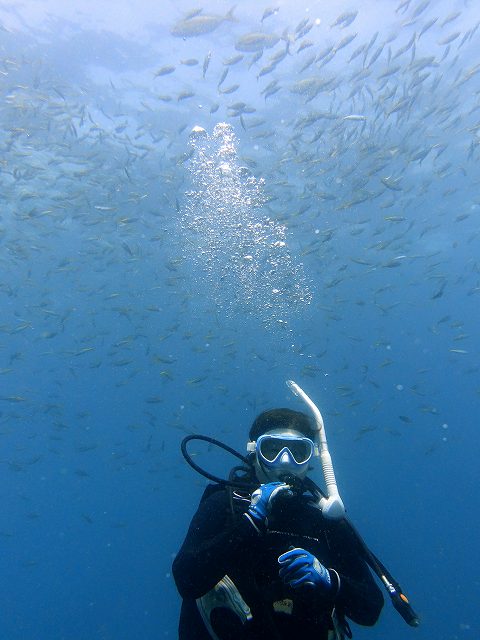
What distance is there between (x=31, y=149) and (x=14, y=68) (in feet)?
10.9

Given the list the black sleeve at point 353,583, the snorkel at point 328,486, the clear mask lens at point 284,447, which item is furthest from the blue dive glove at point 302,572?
the clear mask lens at point 284,447

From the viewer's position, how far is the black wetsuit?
238 centimetres

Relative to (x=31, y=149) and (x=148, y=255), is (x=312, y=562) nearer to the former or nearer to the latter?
(x=31, y=149)

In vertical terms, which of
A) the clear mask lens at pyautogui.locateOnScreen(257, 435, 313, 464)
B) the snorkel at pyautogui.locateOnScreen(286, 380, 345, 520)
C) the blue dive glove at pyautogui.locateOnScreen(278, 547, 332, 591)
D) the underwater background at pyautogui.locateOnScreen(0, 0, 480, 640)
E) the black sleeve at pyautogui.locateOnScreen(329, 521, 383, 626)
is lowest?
the black sleeve at pyautogui.locateOnScreen(329, 521, 383, 626)

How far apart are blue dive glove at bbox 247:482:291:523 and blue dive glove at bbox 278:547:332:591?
24 centimetres

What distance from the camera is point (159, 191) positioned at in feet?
68.2

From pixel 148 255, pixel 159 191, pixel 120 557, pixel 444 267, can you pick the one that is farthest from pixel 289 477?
pixel 120 557

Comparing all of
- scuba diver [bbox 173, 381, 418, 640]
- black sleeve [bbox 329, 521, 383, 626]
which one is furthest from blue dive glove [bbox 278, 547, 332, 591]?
black sleeve [bbox 329, 521, 383, 626]

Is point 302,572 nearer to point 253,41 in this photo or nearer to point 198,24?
point 253,41

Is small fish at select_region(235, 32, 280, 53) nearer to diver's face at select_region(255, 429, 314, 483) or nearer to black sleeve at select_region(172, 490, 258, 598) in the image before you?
diver's face at select_region(255, 429, 314, 483)

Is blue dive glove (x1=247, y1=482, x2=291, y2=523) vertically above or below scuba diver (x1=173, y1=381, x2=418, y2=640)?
above

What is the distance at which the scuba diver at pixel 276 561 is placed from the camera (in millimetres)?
2340

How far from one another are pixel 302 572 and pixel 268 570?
44cm

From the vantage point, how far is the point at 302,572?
229cm
